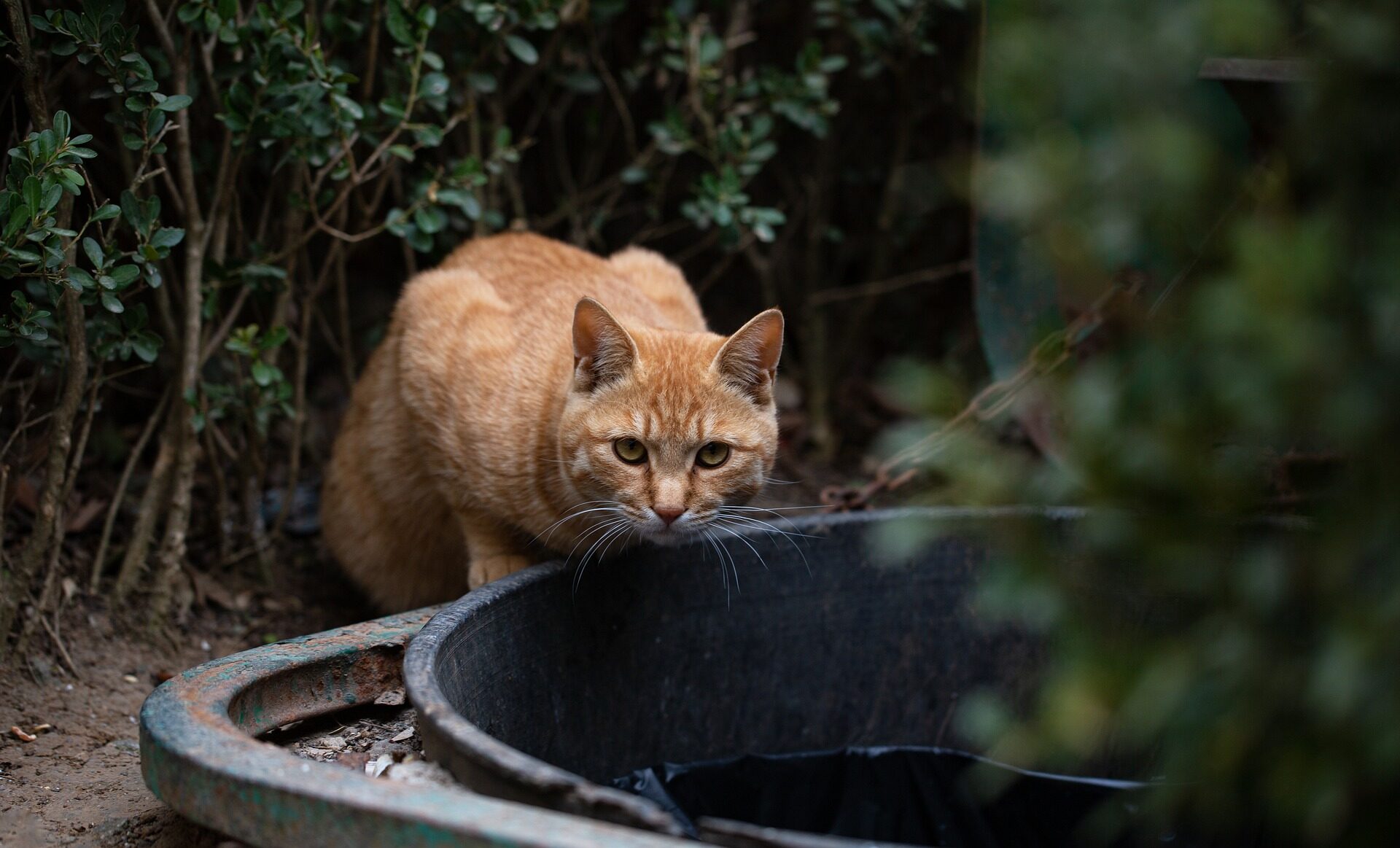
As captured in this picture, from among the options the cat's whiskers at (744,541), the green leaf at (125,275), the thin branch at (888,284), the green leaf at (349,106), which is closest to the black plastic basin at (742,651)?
the cat's whiskers at (744,541)

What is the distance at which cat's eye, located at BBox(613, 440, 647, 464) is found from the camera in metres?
2.71

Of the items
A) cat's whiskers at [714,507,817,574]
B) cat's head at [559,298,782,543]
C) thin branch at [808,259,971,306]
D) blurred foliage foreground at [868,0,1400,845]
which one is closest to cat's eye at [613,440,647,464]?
cat's head at [559,298,782,543]

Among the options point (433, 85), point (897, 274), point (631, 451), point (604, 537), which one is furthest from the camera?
point (897, 274)

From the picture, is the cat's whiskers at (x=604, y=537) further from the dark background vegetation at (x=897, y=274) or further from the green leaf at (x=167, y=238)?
the green leaf at (x=167, y=238)

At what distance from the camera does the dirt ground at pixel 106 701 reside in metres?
2.23

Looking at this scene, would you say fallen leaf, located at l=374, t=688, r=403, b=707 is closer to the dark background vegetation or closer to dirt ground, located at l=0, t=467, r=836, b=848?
dirt ground, located at l=0, t=467, r=836, b=848

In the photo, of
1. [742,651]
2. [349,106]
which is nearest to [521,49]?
[349,106]

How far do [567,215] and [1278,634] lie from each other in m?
3.48

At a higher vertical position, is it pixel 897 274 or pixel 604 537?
pixel 897 274

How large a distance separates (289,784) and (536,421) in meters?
1.42

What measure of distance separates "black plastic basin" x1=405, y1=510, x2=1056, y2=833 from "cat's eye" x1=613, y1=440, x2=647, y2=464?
22 centimetres

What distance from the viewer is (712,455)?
2783 mm

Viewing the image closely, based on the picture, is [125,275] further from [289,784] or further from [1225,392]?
[1225,392]

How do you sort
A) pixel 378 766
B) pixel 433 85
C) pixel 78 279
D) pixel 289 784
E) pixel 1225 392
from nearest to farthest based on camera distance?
pixel 1225 392 < pixel 289 784 < pixel 378 766 < pixel 78 279 < pixel 433 85
